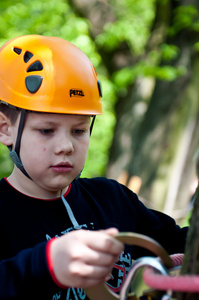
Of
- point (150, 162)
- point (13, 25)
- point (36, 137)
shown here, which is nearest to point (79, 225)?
point (36, 137)

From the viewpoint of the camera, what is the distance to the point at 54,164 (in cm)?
218

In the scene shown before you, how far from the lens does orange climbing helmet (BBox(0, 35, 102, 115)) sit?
2.28 m

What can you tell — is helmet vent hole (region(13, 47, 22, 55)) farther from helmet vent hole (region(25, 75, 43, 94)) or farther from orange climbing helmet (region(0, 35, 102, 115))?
helmet vent hole (region(25, 75, 43, 94))

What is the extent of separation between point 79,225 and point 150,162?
215 inches

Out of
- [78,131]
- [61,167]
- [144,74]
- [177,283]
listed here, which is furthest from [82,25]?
[177,283]

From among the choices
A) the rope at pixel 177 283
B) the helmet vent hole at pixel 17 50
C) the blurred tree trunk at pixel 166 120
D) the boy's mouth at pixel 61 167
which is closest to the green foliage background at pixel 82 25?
the blurred tree trunk at pixel 166 120

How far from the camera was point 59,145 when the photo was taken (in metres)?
2.13

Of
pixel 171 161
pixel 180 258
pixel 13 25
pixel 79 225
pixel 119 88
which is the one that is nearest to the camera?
pixel 180 258

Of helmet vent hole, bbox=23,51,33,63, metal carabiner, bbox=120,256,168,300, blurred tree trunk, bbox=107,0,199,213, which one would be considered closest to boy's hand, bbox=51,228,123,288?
metal carabiner, bbox=120,256,168,300

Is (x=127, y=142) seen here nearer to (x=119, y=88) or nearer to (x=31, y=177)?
(x=119, y=88)

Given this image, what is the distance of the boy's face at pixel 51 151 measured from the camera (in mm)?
2160

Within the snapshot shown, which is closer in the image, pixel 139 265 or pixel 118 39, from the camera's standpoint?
pixel 139 265

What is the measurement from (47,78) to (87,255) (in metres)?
1.16

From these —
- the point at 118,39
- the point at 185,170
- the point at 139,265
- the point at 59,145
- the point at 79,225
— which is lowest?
the point at 185,170
